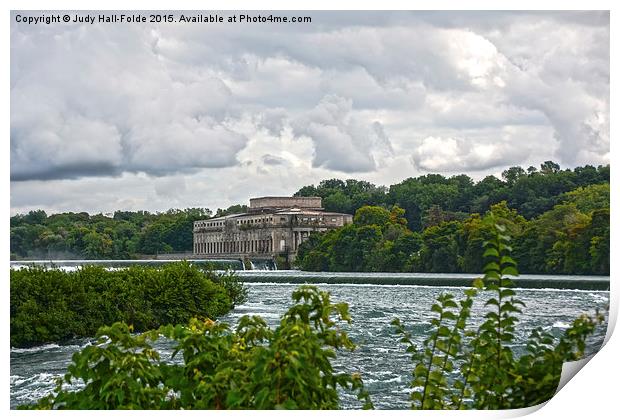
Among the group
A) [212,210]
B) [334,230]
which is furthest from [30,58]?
[334,230]

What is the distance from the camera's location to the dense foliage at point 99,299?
605cm

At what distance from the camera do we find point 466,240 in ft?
20.3

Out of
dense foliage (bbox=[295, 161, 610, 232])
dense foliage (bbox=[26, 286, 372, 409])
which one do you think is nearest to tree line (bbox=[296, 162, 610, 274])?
dense foliage (bbox=[295, 161, 610, 232])

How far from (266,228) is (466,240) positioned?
148cm

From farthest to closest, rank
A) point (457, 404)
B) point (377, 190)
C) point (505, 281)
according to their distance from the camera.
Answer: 1. point (377, 190)
2. point (457, 404)
3. point (505, 281)

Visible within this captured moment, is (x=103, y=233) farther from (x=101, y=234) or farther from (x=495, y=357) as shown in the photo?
(x=495, y=357)

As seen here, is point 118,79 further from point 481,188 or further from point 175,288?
point 481,188

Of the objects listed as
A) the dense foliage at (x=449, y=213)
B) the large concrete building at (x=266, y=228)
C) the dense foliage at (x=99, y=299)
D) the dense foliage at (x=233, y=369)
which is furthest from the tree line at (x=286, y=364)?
the large concrete building at (x=266, y=228)

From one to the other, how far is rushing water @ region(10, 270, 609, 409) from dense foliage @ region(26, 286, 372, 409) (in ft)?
4.18

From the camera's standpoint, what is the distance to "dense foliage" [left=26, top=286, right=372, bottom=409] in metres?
4.21

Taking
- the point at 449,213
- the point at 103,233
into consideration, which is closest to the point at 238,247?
the point at 103,233
